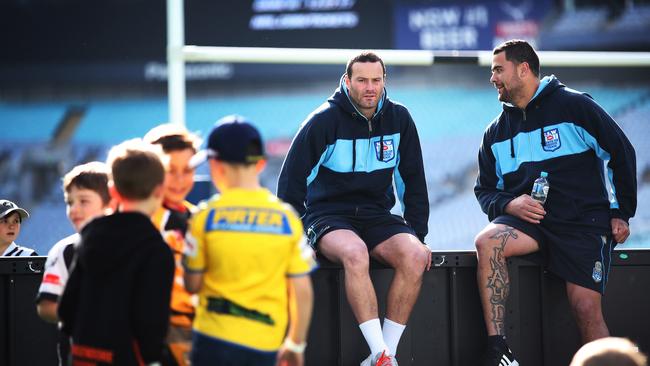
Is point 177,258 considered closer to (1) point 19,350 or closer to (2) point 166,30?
(1) point 19,350

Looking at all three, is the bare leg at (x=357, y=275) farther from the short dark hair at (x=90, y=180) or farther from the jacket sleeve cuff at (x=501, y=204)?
the short dark hair at (x=90, y=180)

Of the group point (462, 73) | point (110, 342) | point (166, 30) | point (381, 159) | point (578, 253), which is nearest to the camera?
point (110, 342)

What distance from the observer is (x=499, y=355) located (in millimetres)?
4699

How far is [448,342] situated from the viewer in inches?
194

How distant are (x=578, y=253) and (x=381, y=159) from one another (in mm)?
1136

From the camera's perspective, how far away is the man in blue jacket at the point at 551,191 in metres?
4.85

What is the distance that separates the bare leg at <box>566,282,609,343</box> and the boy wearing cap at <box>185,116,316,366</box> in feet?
6.43

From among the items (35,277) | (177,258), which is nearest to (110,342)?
(177,258)

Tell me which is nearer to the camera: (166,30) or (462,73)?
(166,30)

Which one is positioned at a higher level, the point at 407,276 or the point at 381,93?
the point at 381,93

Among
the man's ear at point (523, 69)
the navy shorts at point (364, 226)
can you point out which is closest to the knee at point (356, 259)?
the navy shorts at point (364, 226)

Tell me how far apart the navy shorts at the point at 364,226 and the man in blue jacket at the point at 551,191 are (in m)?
0.45

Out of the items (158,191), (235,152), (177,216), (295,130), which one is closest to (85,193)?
(177,216)

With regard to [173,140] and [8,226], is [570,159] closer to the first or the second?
[173,140]
